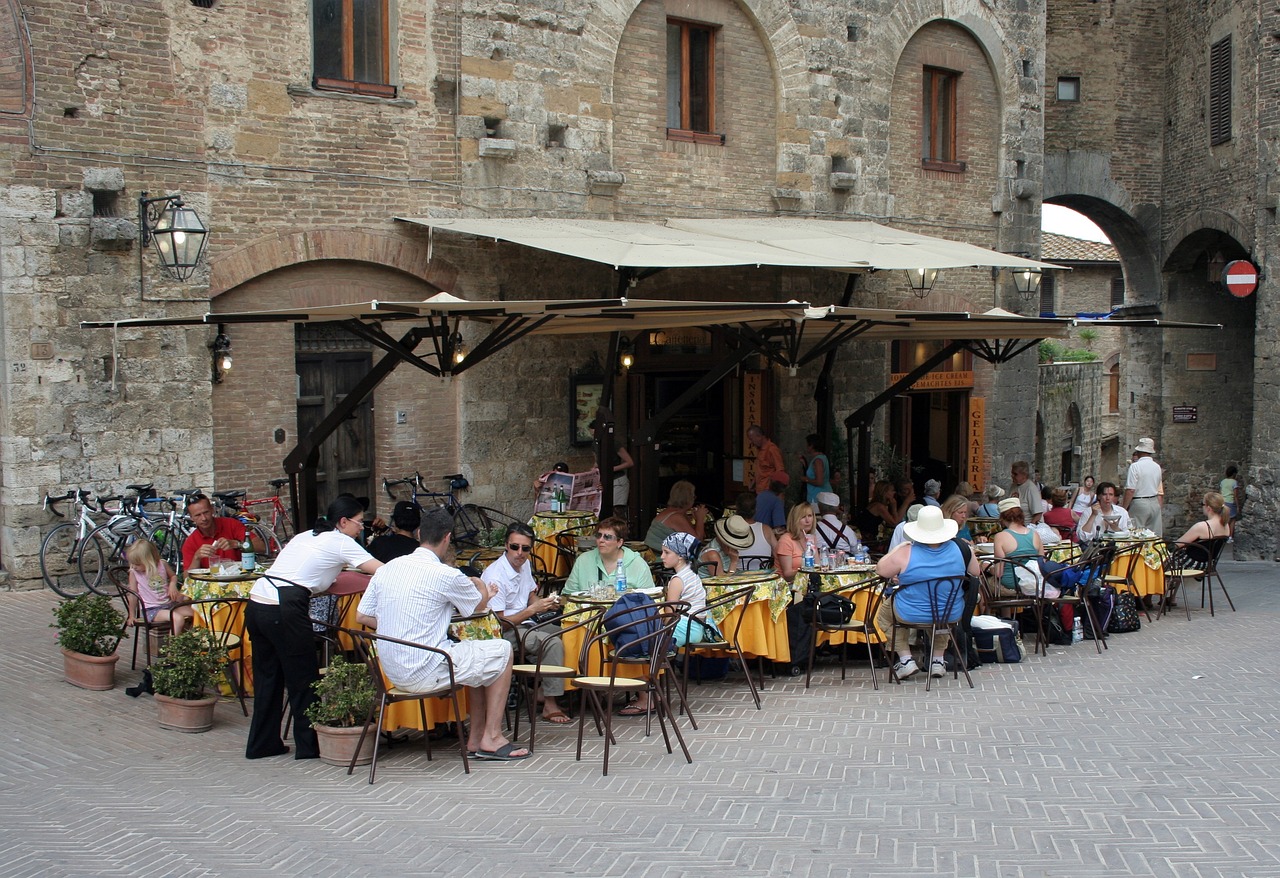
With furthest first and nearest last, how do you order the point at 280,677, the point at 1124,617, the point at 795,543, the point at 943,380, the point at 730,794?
the point at 943,380 < the point at 1124,617 < the point at 795,543 < the point at 280,677 < the point at 730,794

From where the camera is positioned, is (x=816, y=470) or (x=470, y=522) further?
(x=816, y=470)

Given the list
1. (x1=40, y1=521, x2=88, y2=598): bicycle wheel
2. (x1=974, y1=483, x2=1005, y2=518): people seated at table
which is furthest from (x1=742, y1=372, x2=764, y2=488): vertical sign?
(x1=40, y1=521, x2=88, y2=598): bicycle wheel

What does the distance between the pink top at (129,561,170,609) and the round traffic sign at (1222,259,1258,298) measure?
1722cm

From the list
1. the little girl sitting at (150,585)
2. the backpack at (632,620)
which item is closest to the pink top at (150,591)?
the little girl sitting at (150,585)

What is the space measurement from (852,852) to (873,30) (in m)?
13.8

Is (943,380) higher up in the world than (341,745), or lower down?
higher up

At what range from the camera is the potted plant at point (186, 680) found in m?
7.60

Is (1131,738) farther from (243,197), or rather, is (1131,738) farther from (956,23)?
(956,23)

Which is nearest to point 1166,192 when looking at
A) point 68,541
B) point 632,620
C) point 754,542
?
point 754,542

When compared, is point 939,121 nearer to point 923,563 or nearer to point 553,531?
point 553,531

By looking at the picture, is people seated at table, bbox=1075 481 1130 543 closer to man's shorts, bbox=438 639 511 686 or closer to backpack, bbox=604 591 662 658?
backpack, bbox=604 591 662 658

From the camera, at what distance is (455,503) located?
525 inches

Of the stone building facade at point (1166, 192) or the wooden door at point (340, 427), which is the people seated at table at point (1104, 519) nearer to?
the wooden door at point (340, 427)

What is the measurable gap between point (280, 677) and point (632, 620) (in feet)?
6.81
